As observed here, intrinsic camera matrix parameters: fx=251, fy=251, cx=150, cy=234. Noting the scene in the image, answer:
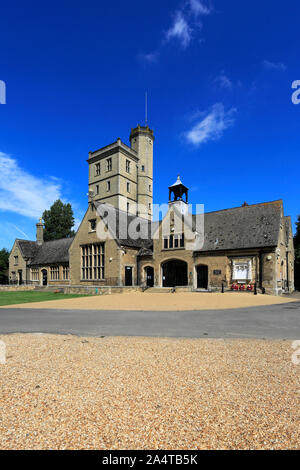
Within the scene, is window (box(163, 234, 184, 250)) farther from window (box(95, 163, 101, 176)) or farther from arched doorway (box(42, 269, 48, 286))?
window (box(95, 163, 101, 176))

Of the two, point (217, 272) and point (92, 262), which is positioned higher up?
point (92, 262)

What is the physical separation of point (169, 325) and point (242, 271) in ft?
58.3

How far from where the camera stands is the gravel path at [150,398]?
2.89 m

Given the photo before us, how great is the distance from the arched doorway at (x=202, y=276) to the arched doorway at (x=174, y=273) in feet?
8.00

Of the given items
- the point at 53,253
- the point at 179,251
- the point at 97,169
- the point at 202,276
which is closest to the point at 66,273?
the point at 53,253

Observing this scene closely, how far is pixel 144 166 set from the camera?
5797 centimetres

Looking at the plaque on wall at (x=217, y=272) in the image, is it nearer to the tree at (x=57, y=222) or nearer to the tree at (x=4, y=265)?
the tree at (x=4, y=265)

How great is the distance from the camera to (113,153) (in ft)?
173

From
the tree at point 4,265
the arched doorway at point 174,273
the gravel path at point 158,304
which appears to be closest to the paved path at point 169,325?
the gravel path at point 158,304

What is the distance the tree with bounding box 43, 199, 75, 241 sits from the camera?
6209cm

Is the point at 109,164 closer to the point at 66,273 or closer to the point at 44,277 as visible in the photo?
the point at 44,277

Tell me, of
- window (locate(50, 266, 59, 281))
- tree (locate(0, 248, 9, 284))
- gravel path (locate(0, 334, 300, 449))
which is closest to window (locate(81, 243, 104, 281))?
window (locate(50, 266, 59, 281))

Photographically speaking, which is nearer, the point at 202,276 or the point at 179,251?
the point at 202,276
